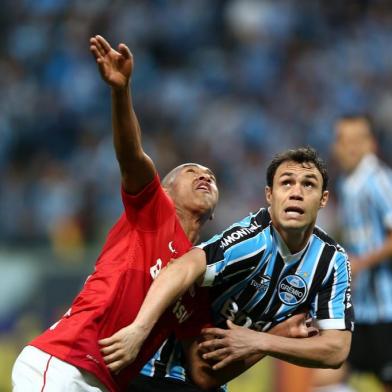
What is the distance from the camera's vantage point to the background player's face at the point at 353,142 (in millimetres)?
6773

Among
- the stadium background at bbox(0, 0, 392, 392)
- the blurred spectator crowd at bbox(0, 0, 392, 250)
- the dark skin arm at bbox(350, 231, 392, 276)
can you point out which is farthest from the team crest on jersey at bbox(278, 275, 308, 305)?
the blurred spectator crowd at bbox(0, 0, 392, 250)

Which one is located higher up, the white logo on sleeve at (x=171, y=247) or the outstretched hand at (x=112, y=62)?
the outstretched hand at (x=112, y=62)

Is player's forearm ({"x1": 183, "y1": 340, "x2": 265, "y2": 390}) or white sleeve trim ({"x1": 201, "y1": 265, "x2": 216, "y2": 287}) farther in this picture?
player's forearm ({"x1": 183, "y1": 340, "x2": 265, "y2": 390})

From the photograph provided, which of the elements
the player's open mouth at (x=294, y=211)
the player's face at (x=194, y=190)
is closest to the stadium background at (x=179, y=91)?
the player's face at (x=194, y=190)

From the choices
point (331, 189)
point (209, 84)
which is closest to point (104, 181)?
point (209, 84)

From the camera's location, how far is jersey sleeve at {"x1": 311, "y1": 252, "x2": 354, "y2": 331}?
434cm

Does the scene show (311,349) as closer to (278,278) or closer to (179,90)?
(278,278)

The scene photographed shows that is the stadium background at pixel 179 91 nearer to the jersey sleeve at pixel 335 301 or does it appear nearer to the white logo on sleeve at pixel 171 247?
the jersey sleeve at pixel 335 301

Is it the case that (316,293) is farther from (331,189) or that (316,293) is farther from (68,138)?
(68,138)

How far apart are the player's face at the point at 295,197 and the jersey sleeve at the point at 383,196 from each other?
2.25 m

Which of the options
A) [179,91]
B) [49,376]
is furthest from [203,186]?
[179,91]

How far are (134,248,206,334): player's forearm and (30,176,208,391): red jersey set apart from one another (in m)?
0.11

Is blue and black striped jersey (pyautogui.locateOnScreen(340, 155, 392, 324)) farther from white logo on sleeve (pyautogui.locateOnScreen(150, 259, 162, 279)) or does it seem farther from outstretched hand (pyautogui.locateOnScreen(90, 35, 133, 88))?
outstretched hand (pyautogui.locateOnScreen(90, 35, 133, 88))

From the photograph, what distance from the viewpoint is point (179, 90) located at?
1284cm
